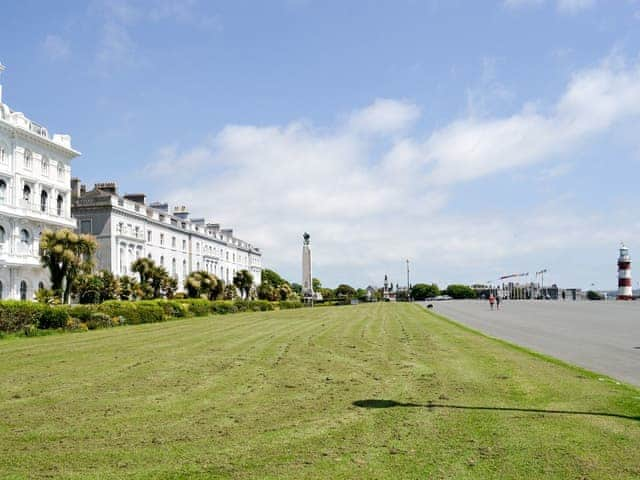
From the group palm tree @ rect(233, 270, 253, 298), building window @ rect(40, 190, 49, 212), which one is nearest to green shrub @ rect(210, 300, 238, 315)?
building window @ rect(40, 190, 49, 212)

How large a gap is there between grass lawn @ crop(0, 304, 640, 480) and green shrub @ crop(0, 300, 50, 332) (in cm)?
1145

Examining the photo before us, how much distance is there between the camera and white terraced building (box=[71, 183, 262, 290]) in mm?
58938

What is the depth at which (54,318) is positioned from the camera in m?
26.4

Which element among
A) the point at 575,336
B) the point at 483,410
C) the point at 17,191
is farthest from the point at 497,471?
the point at 17,191

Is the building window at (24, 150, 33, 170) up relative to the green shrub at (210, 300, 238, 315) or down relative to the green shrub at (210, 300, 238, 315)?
up

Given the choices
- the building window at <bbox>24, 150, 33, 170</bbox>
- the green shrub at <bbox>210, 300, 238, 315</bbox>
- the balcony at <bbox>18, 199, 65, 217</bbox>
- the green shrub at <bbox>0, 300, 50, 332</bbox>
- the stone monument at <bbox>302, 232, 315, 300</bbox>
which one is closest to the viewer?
the green shrub at <bbox>0, 300, 50, 332</bbox>

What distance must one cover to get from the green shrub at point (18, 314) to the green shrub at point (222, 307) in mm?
23481

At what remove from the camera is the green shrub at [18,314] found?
24.0 metres

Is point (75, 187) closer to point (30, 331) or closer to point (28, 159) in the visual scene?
point (28, 159)

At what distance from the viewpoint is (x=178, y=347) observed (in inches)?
711

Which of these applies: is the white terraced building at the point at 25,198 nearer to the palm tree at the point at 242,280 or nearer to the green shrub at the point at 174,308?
the green shrub at the point at 174,308

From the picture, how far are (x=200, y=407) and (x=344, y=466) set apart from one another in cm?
354

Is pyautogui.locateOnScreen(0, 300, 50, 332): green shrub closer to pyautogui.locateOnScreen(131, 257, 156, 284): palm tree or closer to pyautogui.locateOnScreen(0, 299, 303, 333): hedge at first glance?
pyautogui.locateOnScreen(0, 299, 303, 333): hedge

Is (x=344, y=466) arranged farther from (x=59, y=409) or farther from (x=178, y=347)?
(x=178, y=347)
